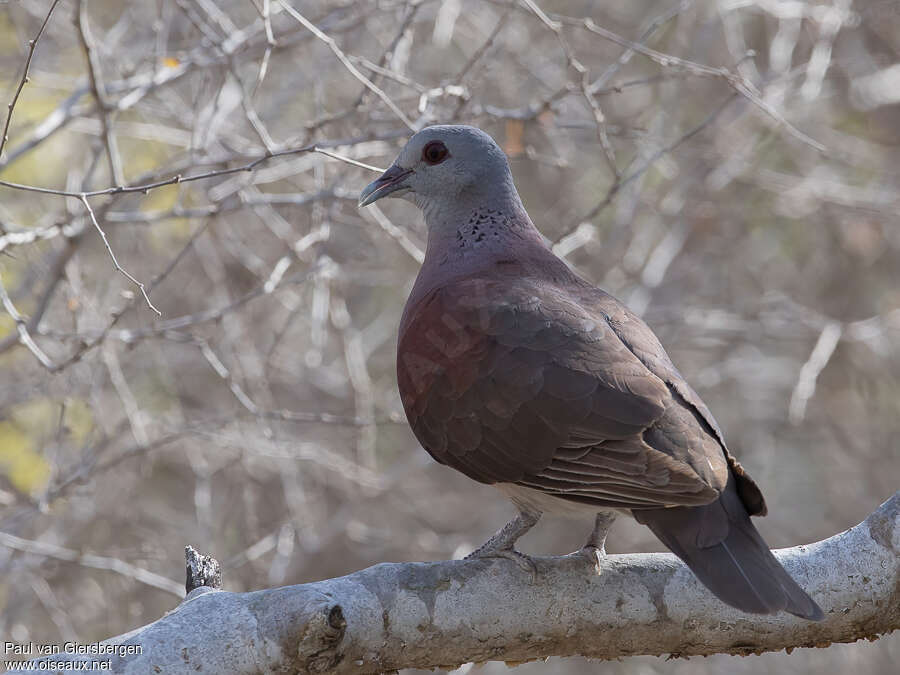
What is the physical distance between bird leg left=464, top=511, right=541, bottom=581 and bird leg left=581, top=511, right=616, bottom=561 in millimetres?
204

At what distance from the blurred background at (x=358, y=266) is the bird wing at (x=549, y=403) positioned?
109cm

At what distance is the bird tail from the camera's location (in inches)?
117

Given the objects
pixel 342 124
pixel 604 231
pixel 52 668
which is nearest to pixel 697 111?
pixel 604 231

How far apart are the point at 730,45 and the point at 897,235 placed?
2.30 m

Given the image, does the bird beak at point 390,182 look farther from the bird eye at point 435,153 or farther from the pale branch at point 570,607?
the pale branch at point 570,607

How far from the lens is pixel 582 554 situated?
11.3 ft

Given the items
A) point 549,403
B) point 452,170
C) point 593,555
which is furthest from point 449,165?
point 593,555

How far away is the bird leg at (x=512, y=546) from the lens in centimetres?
337

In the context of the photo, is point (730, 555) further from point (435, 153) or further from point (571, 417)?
point (435, 153)

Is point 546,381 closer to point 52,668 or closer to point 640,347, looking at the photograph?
point 640,347

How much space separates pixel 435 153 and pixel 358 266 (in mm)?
2633

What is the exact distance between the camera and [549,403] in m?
3.37

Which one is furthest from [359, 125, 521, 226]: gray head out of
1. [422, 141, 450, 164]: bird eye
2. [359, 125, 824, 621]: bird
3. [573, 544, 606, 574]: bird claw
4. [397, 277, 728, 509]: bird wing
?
[573, 544, 606, 574]: bird claw

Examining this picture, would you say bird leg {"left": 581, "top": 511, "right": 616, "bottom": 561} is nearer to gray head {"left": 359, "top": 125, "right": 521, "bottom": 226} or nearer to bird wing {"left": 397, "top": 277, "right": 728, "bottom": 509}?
bird wing {"left": 397, "top": 277, "right": 728, "bottom": 509}
